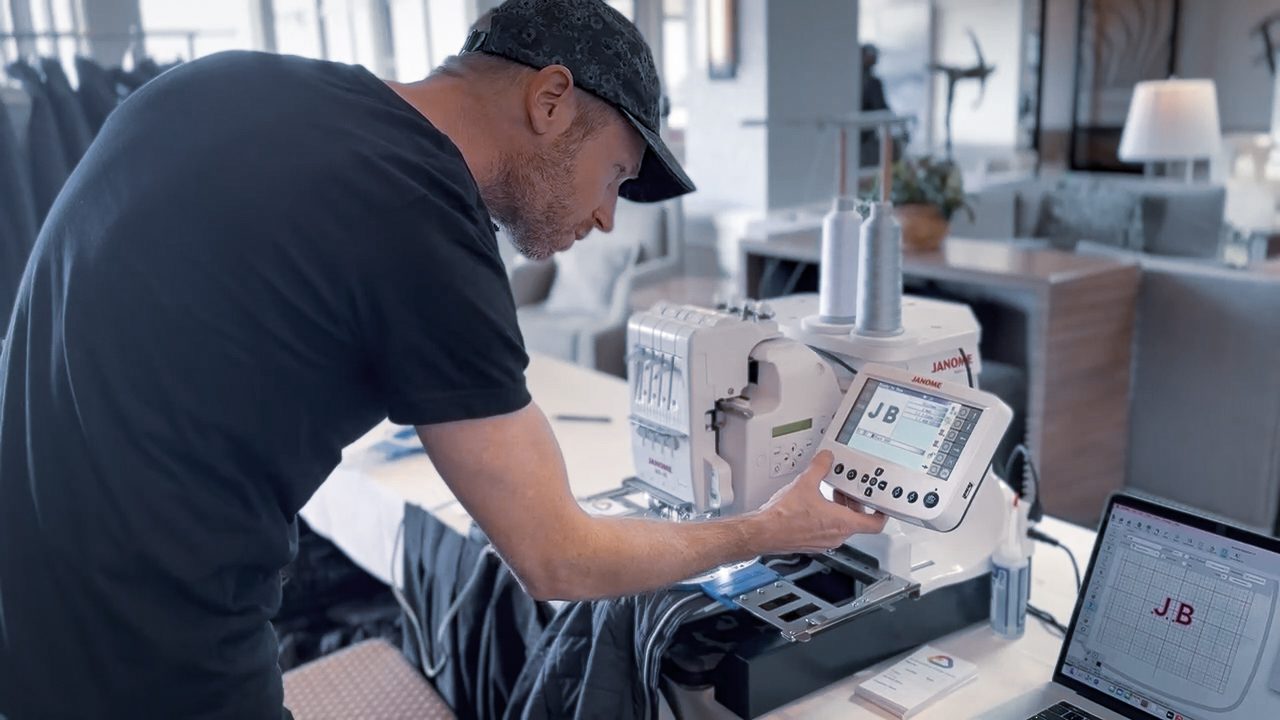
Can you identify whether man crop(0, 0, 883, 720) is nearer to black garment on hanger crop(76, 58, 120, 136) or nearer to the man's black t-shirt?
the man's black t-shirt

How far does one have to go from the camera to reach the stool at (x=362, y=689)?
164cm

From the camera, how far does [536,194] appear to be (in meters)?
1.12

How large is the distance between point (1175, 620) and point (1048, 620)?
1.05ft

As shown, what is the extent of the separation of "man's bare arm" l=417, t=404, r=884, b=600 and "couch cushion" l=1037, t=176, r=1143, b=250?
4232mm

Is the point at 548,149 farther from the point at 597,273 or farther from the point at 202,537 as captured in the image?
the point at 597,273

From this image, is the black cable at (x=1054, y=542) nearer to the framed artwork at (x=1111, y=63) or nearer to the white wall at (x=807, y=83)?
the white wall at (x=807, y=83)

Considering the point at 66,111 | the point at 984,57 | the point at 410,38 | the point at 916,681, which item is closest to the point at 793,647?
the point at 916,681

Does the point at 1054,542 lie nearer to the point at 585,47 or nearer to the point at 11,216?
the point at 585,47

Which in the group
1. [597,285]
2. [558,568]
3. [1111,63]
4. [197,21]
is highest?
[197,21]

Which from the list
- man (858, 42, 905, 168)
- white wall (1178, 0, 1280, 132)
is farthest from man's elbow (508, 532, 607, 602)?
white wall (1178, 0, 1280, 132)

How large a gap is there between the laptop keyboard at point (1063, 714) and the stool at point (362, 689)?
88cm

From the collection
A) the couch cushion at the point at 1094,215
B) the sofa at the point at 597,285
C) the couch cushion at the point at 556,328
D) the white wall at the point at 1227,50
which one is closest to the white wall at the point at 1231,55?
the white wall at the point at 1227,50

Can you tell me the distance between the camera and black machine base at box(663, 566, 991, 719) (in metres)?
1.20

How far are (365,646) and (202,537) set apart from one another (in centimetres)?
94
